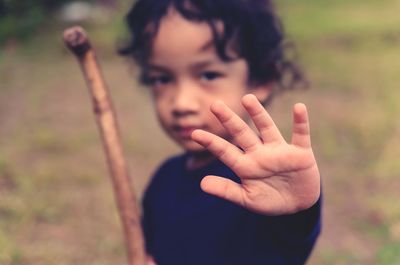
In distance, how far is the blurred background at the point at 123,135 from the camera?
2469 mm

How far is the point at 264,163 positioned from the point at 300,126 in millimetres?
82

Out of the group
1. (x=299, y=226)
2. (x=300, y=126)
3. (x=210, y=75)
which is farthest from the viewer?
(x=210, y=75)

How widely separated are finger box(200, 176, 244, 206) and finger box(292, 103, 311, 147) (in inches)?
4.8

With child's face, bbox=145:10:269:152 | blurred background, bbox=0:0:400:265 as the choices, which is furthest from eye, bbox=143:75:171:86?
blurred background, bbox=0:0:400:265

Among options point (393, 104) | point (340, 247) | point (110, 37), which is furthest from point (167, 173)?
point (110, 37)

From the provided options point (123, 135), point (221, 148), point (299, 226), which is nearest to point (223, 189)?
point (221, 148)

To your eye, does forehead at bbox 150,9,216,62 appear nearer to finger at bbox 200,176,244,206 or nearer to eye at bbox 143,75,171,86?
eye at bbox 143,75,171,86

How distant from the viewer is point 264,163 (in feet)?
3.14

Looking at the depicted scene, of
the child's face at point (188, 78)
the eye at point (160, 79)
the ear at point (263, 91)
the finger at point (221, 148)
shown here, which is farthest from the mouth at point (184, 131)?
the finger at point (221, 148)

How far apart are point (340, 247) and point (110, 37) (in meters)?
3.29

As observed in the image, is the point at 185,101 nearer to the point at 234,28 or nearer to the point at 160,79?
the point at 160,79

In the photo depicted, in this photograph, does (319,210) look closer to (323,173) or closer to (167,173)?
(167,173)

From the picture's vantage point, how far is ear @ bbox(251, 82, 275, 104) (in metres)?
1.52

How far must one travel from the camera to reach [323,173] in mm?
3008
